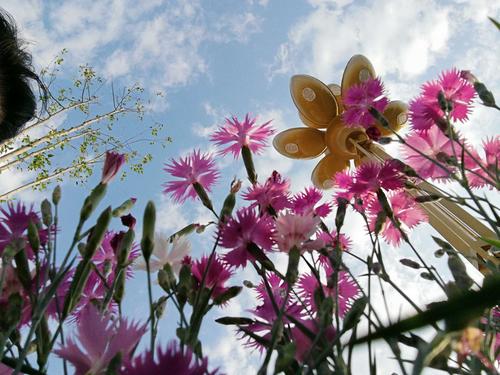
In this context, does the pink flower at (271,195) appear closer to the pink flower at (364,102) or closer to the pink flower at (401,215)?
the pink flower at (401,215)

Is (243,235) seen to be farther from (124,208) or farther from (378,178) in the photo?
(378,178)

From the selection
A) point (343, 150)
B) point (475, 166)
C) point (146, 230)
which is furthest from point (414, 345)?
point (343, 150)

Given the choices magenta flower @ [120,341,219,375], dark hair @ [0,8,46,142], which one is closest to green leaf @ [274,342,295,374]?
magenta flower @ [120,341,219,375]

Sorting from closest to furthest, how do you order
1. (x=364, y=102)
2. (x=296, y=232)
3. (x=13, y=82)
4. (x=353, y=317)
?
(x=353, y=317), (x=296, y=232), (x=364, y=102), (x=13, y=82)

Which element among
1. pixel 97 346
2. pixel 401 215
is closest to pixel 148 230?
pixel 97 346

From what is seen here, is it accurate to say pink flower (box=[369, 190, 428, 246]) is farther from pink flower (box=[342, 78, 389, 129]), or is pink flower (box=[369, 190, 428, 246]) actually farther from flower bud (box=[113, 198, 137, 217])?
flower bud (box=[113, 198, 137, 217])

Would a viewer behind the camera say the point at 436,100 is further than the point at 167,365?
Yes

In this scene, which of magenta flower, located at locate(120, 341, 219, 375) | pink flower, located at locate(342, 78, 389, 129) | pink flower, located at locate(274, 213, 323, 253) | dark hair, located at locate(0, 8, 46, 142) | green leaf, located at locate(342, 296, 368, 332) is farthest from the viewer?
dark hair, located at locate(0, 8, 46, 142)

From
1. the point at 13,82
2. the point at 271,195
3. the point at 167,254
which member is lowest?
the point at 167,254

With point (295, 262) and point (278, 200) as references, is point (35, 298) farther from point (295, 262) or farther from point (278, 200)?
point (278, 200)
